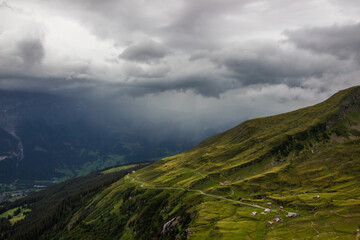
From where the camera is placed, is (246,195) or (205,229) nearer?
(205,229)

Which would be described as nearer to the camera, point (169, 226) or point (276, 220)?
point (276, 220)

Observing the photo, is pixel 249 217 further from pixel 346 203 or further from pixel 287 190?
pixel 287 190

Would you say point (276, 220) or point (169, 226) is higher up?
point (276, 220)

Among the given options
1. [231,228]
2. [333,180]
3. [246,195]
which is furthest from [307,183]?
[231,228]

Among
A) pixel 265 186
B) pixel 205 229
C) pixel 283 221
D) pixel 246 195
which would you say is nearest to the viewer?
pixel 283 221

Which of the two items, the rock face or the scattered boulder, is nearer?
the scattered boulder

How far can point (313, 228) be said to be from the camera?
10125cm

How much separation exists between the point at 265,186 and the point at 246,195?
890 inches

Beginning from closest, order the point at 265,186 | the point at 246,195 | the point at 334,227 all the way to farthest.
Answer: the point at 334,227 → the point at 246,195 → the point at 265,186

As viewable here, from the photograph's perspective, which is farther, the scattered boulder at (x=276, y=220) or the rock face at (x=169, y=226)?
the rock face at (x=169, y=226)

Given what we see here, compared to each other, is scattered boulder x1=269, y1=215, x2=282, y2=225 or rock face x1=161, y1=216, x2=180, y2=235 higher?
scattered boulder x1=269, y1=215, x2=282, y2=225

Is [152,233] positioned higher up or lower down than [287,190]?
lower down

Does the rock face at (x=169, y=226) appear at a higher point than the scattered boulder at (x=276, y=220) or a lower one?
lower

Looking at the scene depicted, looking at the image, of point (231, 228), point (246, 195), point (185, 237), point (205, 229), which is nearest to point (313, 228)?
point (231, 228)
